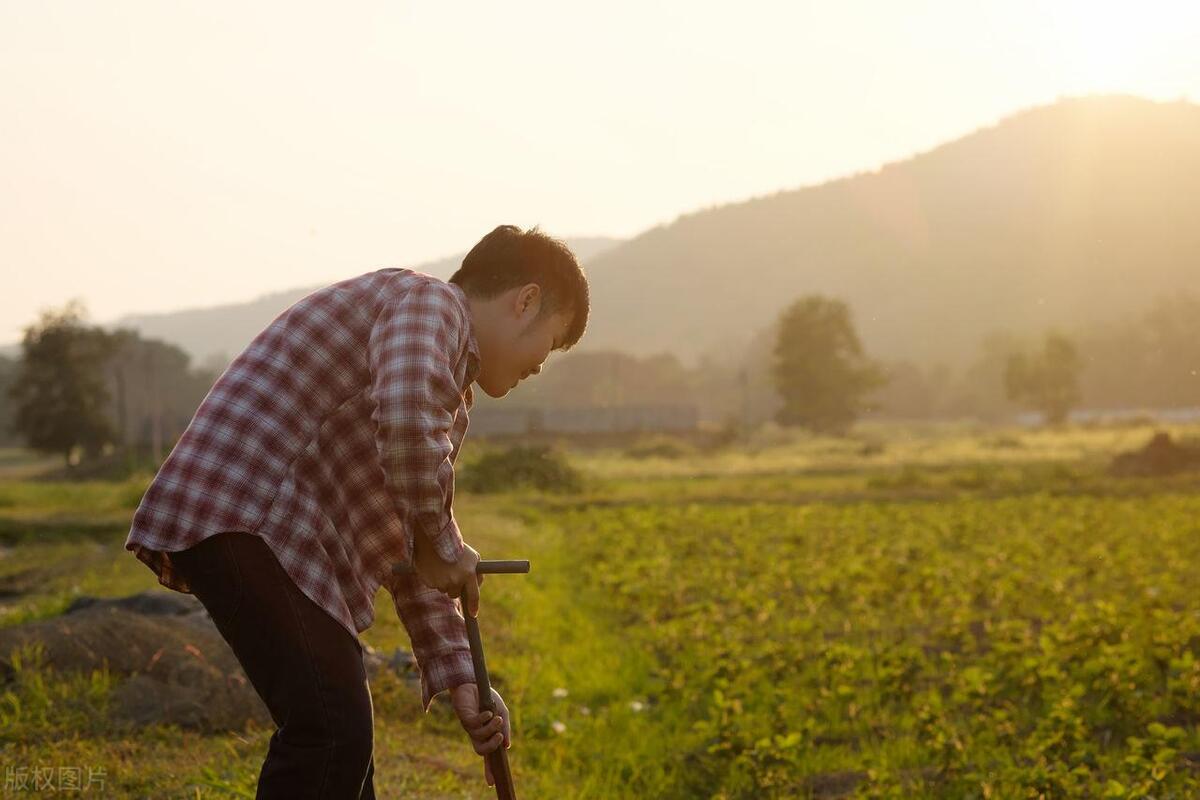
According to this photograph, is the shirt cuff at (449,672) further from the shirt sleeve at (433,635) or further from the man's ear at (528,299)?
the man's ear at (528,299)

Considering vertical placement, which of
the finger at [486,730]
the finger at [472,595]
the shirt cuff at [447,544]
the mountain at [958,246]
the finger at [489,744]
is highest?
the mountain at [958,246]

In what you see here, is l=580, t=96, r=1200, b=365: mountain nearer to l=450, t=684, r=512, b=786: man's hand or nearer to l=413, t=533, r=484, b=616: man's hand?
l=450, t=684, r=512, b=786: man's hand

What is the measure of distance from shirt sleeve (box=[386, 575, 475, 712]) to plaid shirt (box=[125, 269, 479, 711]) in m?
0.20

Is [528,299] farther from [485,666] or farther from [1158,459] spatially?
[1158,459]

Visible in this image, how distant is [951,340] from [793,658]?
14300cm

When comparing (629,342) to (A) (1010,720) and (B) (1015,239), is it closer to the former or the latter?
(B) (1015,239)

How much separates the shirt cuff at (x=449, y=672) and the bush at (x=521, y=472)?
23842 mm

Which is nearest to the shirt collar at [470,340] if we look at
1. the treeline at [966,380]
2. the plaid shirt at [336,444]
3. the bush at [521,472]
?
the plaid shirt at [336,444]

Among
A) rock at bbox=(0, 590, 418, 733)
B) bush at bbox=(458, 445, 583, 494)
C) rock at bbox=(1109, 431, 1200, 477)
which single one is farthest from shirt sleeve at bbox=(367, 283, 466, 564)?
rock at bbox=(1109, 431, 1200, 477)

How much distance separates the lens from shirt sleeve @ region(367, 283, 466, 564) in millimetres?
2607

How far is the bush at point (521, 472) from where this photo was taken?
27.6 meters

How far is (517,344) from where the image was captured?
2.96m

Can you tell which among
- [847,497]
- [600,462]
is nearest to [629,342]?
[600,462]

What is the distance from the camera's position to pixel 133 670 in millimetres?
5688
